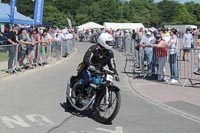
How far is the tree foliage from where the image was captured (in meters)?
115

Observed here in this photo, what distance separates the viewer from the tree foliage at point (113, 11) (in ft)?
379

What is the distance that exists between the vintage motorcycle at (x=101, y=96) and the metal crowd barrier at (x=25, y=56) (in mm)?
7725

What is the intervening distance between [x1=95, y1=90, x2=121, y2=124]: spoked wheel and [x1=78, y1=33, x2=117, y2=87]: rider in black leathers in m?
0.53

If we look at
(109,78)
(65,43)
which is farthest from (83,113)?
(65,43)

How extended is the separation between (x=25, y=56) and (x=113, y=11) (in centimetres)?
10686

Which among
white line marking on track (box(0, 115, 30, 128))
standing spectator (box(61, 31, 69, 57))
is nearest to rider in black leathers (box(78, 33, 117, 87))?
white line marking on track (box(0, 115, 30, 128))

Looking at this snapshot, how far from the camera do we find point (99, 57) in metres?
8.98

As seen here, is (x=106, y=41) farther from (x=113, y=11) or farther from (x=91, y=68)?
(x=113, y=11)

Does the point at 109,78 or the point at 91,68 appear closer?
the point at 109,78

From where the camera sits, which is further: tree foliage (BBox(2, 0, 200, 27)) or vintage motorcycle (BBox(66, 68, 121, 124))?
tree foliage (BBox(2, 0, 200, 27))

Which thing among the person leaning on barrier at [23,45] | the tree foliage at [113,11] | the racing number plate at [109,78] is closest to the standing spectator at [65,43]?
the person leaning on barrier at [23,45]

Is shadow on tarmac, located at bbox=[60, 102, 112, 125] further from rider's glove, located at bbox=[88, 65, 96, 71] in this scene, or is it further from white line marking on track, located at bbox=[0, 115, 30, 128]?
white line marking on track, located at bbox=[0, 115, 30, 128]

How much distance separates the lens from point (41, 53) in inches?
824

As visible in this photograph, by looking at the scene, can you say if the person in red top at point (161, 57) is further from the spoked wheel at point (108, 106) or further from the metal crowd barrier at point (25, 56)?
the spoked wheel at point (108, 106)
